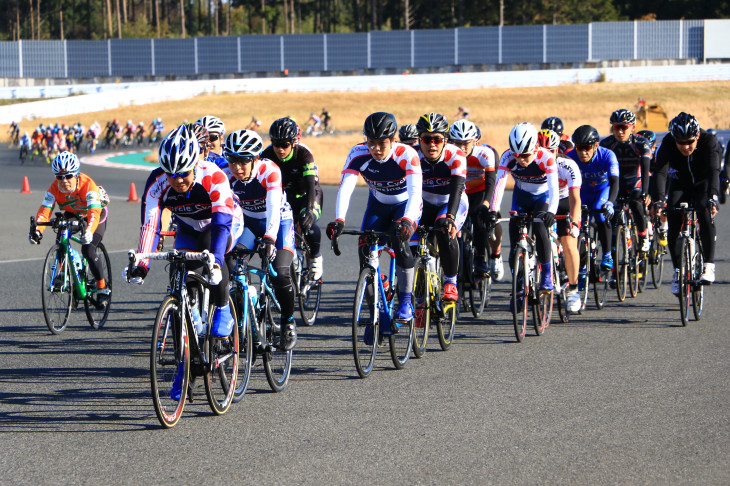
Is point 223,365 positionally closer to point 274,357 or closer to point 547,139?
point 274,357

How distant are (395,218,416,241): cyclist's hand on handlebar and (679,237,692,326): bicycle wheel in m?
3.46

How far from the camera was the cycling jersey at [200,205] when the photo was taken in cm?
634

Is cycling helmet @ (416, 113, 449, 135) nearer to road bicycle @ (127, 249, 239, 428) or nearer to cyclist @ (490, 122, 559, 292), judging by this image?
cyclist @ (490, 122, 559, 292)

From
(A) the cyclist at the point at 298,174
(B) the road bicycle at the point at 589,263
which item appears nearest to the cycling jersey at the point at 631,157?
(B) the road bicycle at the point at 589,263

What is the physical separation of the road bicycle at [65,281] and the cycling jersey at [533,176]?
13.2 ft

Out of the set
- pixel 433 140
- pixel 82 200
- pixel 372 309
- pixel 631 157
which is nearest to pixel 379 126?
pixel 433 140

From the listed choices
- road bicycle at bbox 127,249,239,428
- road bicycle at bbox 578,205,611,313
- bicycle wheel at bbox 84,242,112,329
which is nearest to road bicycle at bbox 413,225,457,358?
road bicycle at bbox 127,249,239,428

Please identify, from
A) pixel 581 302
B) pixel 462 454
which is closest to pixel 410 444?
pixel 462 454

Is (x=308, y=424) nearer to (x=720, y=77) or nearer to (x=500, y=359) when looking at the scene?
(x=500, y=359)

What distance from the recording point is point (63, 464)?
534cm

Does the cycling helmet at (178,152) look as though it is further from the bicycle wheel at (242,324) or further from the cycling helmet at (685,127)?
the cycling helmet at (685,127)

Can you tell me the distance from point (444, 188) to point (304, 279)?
76.1 inches

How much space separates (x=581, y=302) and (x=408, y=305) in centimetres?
350

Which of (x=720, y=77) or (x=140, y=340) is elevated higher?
(x=720, y=77)
